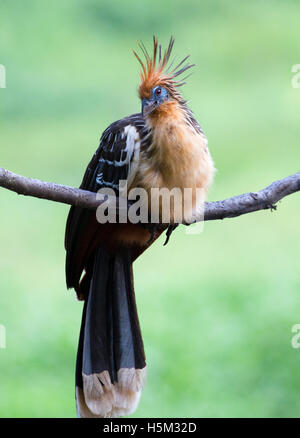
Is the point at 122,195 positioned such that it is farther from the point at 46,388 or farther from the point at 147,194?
the point at 46,388

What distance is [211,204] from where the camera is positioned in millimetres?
1683

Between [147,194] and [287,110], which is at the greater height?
[287,110]

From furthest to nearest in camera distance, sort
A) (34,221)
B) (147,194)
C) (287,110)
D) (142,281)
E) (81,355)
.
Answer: (287,110) → (34,221) → (142,281) → (81,355) → (147,194)

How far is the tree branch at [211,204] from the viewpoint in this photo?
1.42 m

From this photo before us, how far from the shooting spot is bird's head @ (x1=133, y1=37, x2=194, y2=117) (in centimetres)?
159

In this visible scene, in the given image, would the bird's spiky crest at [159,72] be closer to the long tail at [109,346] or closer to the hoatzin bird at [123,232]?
the hoatzin bird at [123,232]

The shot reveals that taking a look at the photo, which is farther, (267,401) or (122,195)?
(267,401)

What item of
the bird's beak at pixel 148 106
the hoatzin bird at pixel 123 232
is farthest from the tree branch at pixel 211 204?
the bird's beak at pixel 148 106

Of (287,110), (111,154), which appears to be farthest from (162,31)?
(111,154)

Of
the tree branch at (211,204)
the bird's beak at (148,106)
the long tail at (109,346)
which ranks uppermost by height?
the bird's beak at (148,106)

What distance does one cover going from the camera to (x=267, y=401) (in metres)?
2.54

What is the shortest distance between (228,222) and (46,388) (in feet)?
4.46

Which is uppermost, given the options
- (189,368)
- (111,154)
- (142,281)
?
(142,281)

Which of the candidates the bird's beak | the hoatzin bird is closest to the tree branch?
the hoatzin bird
